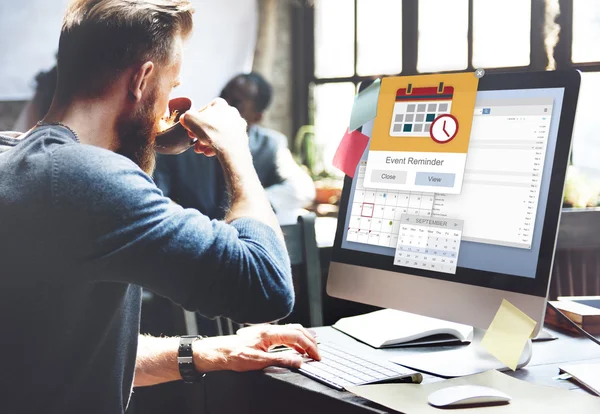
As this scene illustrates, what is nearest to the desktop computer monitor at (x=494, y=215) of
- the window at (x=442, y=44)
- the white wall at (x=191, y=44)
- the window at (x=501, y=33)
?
the window at (x=442, y=44)

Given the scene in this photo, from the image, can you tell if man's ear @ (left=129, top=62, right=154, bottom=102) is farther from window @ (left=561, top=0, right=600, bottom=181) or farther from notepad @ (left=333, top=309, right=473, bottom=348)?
window @ (left=561, top=0, right=600, bottom=181)

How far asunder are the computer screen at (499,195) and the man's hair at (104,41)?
Result: 0.45 meters

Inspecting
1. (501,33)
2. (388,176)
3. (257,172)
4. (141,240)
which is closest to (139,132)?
(141,240)

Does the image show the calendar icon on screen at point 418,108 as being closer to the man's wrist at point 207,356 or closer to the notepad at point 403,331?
the notepad at point 403,331

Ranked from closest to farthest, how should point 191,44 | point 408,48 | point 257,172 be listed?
point 257,172 → point 408,48 → point 191,44

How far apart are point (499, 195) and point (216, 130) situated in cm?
47

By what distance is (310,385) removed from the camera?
3.12 ft

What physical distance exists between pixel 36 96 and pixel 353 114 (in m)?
3.59

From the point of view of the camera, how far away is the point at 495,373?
3.18 feet

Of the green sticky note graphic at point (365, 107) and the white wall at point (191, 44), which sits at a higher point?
the white wall at point (191, 44)

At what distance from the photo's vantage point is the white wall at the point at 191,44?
14.2 ft

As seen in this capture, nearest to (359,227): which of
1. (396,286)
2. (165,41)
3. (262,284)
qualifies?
(396,286)

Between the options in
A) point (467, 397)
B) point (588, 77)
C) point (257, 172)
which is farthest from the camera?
point (588, 77)

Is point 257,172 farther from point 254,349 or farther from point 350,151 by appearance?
point 254,349
